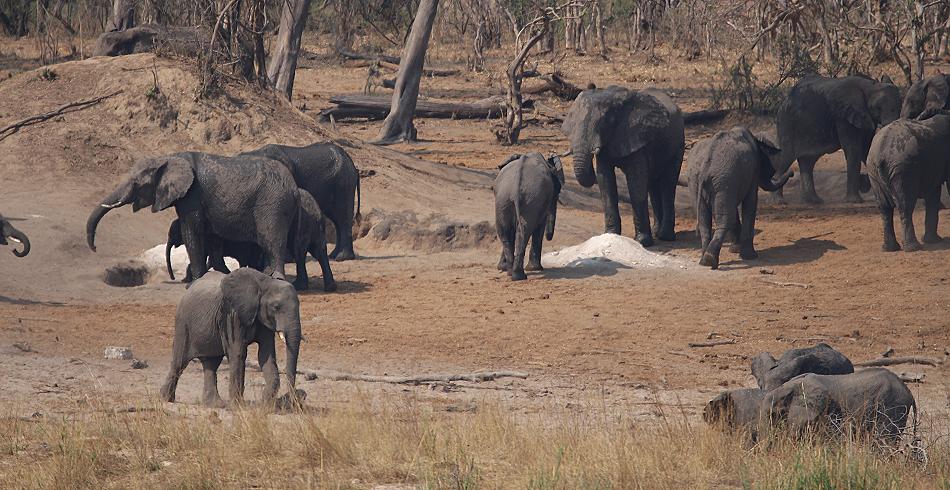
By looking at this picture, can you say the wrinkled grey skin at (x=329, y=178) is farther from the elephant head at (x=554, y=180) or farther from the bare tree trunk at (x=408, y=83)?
the bare tree trunk at (x=408, y=83)

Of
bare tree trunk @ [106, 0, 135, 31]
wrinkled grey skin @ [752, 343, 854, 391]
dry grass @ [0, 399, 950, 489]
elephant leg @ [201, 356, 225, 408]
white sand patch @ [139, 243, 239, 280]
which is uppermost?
bare tree trunk @ [106, 0, 135, 31]

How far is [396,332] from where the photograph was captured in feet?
41.1

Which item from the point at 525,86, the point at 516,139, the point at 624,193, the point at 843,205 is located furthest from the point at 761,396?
the point at 525,86

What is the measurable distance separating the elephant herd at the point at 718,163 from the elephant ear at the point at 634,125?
1 centimetres

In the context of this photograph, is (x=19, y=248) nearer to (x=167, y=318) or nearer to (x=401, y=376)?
(x=167, y=318)

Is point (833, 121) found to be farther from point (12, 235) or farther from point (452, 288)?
point (12, 235)

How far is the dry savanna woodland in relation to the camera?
7.38 m

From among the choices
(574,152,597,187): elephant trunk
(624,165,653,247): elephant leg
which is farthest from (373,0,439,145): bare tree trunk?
(574,152,597,187): elephant trunk

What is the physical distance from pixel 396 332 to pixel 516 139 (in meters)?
14.2

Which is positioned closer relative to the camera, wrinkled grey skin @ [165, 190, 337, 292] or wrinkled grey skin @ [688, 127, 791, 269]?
wrinkled grey skin @ [165, 190, 337, 292]

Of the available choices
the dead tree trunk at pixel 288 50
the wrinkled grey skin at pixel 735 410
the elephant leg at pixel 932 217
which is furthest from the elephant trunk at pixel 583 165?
the dead tree trunk at pixel 288 50

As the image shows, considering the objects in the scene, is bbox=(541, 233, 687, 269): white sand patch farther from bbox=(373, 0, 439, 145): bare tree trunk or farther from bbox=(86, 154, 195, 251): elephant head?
bbox=(373, 0, 439, 145): bare tree trunk

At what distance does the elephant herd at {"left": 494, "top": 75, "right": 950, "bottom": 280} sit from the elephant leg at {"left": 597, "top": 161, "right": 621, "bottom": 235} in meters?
0.01

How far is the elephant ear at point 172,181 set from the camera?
14.1 m
